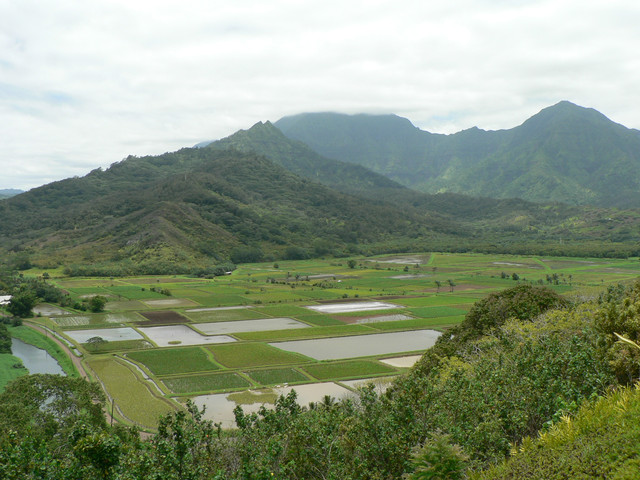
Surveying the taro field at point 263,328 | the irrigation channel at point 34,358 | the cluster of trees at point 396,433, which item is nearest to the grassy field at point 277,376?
the taro field at point 263,328

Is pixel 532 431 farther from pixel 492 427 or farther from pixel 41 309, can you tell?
pixel 41 309

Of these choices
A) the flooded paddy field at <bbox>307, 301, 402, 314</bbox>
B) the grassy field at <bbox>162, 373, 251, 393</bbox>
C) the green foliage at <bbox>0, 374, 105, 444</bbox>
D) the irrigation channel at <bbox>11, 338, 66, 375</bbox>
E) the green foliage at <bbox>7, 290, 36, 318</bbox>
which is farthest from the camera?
the flooded paddy field at <bbox>307, 301, 402, 314</bbox>

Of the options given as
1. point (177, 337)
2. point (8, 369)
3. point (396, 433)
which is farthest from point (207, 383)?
point (396, 433)

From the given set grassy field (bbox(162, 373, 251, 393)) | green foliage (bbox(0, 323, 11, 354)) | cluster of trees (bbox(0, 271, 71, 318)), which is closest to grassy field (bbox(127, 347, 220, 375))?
grassy field (bbox(162, 373, 251, 393))

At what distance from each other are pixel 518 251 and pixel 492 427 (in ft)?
512

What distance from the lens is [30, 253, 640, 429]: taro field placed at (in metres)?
39.1

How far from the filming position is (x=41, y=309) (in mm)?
74875

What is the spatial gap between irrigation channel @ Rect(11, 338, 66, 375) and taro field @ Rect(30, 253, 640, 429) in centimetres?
258

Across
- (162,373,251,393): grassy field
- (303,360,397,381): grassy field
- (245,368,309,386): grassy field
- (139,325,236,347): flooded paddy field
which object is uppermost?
(139,325,236,347): flooded paddy field

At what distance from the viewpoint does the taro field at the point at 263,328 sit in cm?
3909

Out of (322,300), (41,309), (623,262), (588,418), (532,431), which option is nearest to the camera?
(588,418)

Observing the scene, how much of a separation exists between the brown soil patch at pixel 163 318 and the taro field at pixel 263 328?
0.15 metres

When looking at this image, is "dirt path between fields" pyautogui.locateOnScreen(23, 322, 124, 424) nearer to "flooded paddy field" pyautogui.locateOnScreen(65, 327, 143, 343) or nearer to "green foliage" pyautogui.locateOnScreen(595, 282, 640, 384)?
"flooded paddy field" pyautogui.locateOnScreen(65, 327, 143, 343)

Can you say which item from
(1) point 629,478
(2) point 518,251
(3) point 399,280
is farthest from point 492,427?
(2) point 518,251
